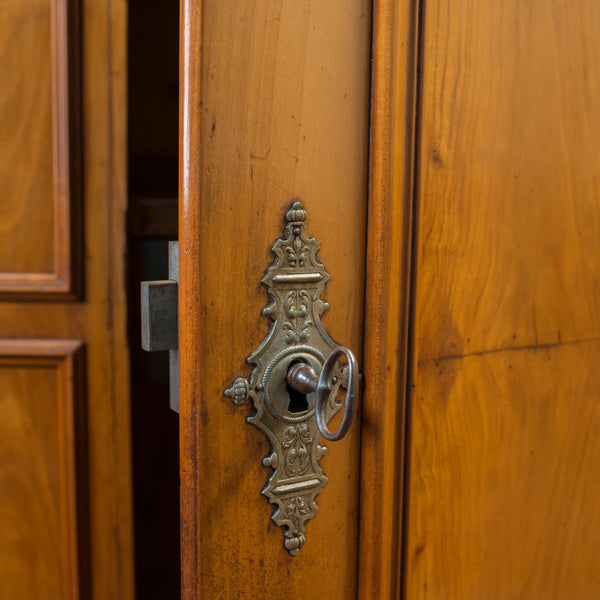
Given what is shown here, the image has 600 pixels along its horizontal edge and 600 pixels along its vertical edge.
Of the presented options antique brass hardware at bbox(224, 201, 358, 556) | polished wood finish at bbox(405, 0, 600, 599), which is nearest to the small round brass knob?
antique brass hardware at bbox(224, 201, 358, 556)

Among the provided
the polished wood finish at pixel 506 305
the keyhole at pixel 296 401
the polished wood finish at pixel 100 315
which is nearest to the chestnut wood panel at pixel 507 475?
the polished wood finish at pixel 506 305

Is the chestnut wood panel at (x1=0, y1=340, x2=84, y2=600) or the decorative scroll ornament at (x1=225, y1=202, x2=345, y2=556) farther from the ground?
the decorative scroll ornament at (x1=225, y1=202, x2=345, y2=556)

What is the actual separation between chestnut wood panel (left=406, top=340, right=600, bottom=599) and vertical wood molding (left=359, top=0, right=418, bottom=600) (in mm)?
27

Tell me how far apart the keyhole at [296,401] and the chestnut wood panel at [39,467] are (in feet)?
1.67

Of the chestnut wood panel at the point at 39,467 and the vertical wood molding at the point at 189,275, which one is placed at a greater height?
the vertical wood molding at the point at 189,275

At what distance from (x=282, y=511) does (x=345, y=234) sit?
0.21 meters

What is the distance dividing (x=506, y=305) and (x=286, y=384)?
0.23m

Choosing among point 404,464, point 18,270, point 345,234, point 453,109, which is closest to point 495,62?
point 453,109

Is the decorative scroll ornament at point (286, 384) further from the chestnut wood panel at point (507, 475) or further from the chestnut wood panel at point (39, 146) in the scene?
the chestnut wood panel at point (39, 146)

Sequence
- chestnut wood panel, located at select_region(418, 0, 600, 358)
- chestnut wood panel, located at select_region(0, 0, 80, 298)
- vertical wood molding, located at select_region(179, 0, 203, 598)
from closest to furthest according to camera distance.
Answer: vertical wood molding, located at select_region(179, 0, 203, 598)
chestnut wood panel, located at select_region(418, 0, 600, 358)
chestnut wood panel, located at select_region(0, 0, 80, 298)

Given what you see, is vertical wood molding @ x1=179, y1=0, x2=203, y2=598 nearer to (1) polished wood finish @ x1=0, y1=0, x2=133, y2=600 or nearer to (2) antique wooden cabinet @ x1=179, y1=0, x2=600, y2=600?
(2) antique wooden cabinet @ x1=179, y1=0, x2=600, y2=600

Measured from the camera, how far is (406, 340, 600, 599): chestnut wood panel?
0.47 meters

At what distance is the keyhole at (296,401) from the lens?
396mm

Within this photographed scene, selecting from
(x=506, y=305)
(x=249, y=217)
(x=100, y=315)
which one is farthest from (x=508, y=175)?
(x=100, y=315)
